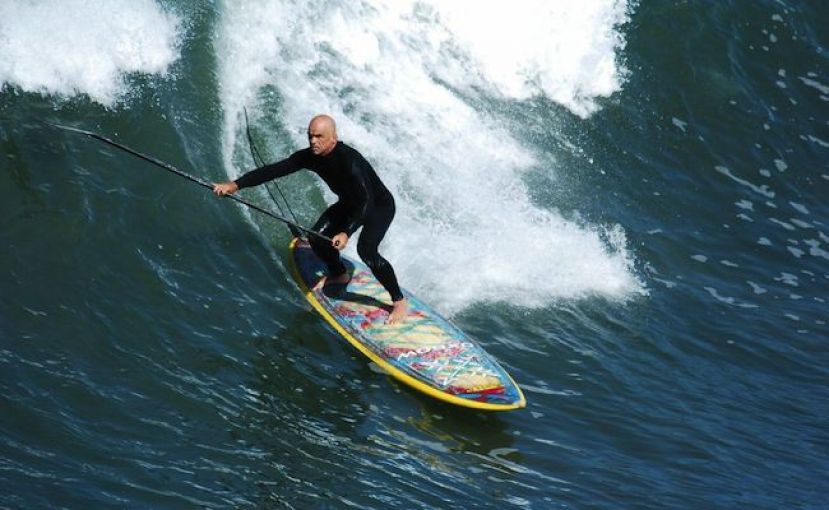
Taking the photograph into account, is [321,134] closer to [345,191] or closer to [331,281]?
[345,191]

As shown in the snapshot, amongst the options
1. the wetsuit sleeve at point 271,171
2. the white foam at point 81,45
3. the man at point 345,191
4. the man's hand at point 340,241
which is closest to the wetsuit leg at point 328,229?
the man at point 345,191

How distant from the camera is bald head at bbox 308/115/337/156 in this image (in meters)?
8.69

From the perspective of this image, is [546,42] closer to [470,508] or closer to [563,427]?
[563,427]

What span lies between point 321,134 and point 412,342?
1979mm

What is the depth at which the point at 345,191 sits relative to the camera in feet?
30.5

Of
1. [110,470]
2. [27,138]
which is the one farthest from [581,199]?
[110,470]

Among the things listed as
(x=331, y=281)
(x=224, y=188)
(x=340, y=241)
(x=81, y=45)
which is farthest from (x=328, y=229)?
(x=81, y=45)

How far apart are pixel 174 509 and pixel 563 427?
364 centimetres

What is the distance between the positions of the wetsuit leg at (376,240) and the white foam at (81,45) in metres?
3.88

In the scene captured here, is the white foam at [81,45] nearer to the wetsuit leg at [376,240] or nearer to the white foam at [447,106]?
the white foam at [447,106]

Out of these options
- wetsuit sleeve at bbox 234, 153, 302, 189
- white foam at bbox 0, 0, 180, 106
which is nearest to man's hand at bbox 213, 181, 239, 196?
wetsuit sleeve at bbox 234, 153, 302, 189

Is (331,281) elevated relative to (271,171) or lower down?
lower down

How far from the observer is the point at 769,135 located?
52.1 feet

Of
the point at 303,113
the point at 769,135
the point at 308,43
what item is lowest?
the point at 303,113
